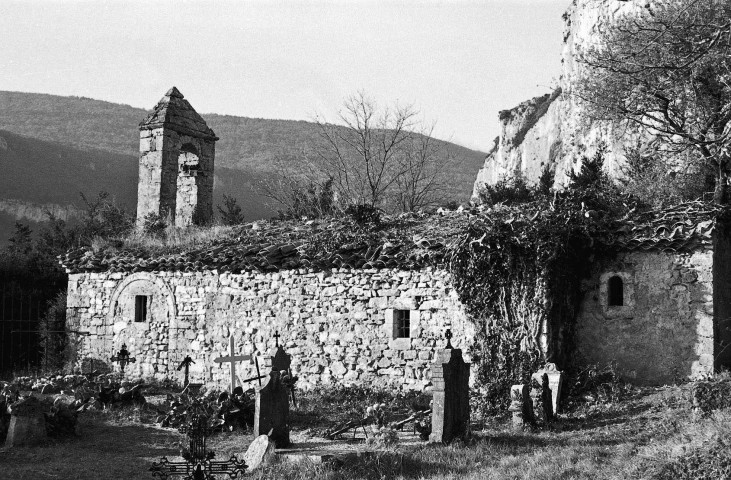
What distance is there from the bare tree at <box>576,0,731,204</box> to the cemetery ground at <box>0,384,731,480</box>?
601 centimetres

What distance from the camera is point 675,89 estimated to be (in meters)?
17.6

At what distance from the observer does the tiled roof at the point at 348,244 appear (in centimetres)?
1447

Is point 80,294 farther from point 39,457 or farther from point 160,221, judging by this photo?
point 39,457

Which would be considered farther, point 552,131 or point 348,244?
point 552,131

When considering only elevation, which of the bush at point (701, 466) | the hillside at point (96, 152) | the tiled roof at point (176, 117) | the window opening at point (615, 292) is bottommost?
the bush at point (701, 466)

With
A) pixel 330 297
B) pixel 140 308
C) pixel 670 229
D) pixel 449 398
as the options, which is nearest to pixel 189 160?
pixel 140 308

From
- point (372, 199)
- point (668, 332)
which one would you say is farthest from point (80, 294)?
point (668, 332)

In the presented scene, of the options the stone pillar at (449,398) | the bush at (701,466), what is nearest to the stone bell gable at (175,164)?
the stone pillar at (449,398)

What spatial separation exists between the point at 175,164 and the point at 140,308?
12.8 ft

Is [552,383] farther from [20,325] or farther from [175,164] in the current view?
[20,325]

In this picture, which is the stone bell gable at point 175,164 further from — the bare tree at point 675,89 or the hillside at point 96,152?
the hillside at point 96,152

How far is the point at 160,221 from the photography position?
19797 mm

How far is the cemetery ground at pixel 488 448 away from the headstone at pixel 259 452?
0.60 ft

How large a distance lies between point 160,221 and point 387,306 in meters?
7.16
